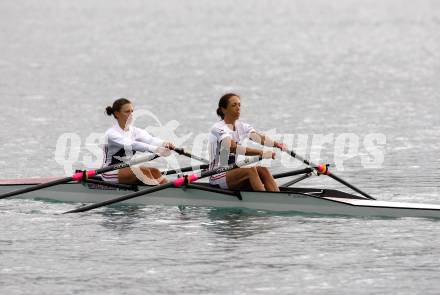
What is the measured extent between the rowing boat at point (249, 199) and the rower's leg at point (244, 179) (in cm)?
15

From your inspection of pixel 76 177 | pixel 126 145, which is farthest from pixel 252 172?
pixel 76 177

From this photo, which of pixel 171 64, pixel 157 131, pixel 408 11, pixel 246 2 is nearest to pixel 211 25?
pixel 408 11

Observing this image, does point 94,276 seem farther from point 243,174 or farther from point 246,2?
point 246,2

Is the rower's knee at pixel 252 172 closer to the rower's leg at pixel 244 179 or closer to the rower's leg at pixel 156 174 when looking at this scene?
the rower's leg at pixel 244 179

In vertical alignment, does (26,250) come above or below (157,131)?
below

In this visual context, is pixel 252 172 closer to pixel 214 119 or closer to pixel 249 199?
pixel 249 199

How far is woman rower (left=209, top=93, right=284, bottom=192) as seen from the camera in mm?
18672

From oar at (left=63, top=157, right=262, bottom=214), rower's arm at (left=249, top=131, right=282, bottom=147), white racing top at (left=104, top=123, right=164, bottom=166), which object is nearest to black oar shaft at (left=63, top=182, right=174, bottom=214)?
oar at (left=63, top=157, right=262, bottom=214)

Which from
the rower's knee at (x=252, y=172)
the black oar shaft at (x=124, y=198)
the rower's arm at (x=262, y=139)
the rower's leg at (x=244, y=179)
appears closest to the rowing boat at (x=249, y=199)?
the rower's leg at (x=244, y=179)

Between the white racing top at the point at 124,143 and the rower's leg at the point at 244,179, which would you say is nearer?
the rower's leg at the point at 244,179

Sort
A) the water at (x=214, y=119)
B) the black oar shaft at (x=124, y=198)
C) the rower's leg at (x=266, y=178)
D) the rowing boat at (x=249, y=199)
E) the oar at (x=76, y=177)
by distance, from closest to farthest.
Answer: the water at (x=214, y=119) → the rowing boat at (x=249, y=199) → the black oar shaft at (x=124, y=198) → the rower's leg at (x=266, y=178) → the oar at (x=76, y=177)

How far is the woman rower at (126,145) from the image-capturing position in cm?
1950

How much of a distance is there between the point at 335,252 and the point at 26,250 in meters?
4.46

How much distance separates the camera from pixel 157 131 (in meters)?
30.8
